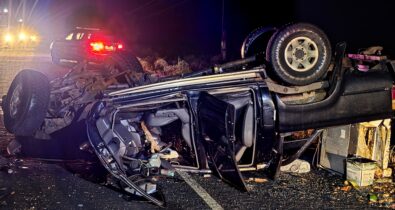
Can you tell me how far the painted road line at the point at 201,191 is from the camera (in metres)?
4.47

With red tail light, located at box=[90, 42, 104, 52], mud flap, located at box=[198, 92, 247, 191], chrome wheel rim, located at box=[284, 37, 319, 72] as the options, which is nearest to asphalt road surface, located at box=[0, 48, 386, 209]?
mud flap, located at box=[198, 92, 247, 191]

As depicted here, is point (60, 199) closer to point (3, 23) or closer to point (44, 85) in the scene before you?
point (44, 85)

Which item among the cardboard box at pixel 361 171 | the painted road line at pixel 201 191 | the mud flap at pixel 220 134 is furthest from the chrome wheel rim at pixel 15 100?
the cardboard box at pixel 361 171

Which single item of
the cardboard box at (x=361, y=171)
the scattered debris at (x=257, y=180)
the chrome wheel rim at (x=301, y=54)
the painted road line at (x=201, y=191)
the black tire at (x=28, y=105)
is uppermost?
the chrome wheel rim at (x=301, y=54)

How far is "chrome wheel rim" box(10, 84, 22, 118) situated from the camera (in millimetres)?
6349

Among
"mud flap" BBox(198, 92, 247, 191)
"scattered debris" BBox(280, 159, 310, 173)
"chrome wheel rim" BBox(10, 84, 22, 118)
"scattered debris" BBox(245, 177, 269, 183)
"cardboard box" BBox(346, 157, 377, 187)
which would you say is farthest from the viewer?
"chrome wheel rim" BBox(10, 84, 22, 118)

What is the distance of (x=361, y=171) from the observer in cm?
495

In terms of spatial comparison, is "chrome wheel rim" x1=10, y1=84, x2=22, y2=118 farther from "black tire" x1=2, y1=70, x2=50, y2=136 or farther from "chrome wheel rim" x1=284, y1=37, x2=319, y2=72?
"chrome wheel rim" x1=284, y1=37, x2=319, y2=72

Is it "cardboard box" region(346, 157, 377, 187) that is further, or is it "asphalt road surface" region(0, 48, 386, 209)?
"cardboard box" region(346, 157, 377, 187)

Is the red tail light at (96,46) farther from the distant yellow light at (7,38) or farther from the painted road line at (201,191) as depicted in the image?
the distant yellow light at (7,38)

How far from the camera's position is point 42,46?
30.0m

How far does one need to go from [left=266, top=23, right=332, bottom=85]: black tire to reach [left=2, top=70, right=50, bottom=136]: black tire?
3.45m

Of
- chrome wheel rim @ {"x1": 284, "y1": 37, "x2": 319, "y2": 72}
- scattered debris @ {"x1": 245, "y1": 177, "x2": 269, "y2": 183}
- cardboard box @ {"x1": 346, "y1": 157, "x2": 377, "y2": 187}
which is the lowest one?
scattered debris @ {"x1": 245, "y1": 177, "x2": 269, "y2": 183}

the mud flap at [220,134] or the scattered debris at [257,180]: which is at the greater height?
the mud flap at [220,134]
